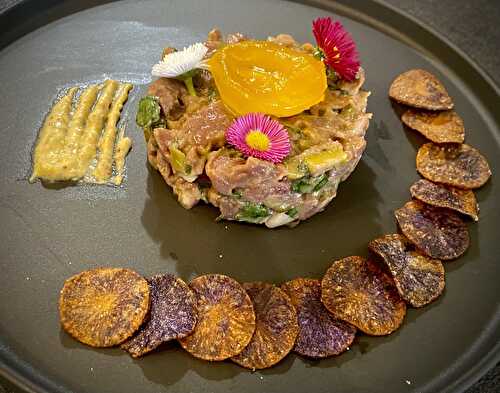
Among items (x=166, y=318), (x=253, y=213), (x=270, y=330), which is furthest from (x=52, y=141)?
(x=270, y=330)

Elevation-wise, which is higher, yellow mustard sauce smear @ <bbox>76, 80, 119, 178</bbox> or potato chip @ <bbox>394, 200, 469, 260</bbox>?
yellow mustard sauce smear @ <bbox>76, 80, 119, 178</bbox>

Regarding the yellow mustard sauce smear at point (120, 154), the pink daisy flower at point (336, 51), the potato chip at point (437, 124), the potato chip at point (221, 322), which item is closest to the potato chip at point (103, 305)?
the potato chip at point (221, 322)

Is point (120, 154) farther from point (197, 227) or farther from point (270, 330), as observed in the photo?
point (270, 330)

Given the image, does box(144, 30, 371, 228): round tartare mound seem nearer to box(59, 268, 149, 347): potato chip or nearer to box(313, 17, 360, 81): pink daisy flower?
box(313, 17, 360, 81): pink daisy flower

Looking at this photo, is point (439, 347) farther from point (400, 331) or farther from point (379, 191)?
point (379, 191)

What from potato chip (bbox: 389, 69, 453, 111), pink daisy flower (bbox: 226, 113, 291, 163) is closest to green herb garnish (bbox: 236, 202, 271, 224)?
pink daisy flower (bbox: 226, 113, 291, 163)
